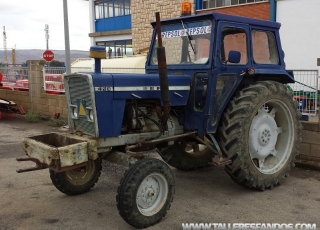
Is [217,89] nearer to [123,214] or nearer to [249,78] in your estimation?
[249,78]

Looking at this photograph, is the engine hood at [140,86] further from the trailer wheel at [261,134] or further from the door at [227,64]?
the trailer wheel at [261,134]

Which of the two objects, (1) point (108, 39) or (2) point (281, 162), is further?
(1) point (108, 39)

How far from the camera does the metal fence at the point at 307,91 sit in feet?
23.2

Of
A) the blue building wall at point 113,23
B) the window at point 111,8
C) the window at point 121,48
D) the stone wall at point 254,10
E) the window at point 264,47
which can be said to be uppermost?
the window at point 111,8

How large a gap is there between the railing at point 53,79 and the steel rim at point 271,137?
25.6 ft

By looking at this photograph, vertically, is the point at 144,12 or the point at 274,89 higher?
the point at 144,12

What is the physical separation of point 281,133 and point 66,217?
318cm

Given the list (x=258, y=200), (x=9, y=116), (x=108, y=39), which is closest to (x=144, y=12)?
(x=108, y=39)

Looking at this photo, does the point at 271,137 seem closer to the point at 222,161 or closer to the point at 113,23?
the point at 222,161

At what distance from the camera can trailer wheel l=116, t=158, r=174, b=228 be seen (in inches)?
149

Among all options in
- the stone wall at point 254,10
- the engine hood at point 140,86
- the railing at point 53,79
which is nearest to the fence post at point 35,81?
the railing at point 53,79

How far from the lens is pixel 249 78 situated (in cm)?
511

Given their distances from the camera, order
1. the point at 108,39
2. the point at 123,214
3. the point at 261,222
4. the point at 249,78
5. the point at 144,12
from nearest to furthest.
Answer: the point at 123,214, the point at 261,222, the point at 249,78, the point at 144,12, the point at 108,39

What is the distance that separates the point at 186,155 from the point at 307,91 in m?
3.17
